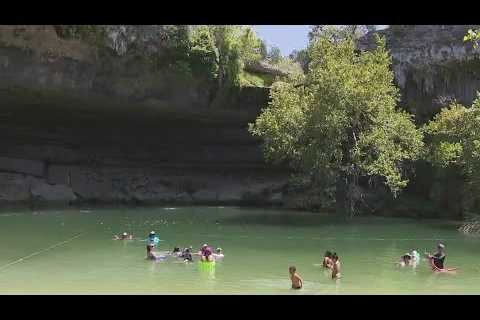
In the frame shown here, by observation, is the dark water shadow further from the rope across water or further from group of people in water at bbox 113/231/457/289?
group of people in water at bbox 113/231/457/289

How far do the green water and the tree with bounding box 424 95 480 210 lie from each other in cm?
214

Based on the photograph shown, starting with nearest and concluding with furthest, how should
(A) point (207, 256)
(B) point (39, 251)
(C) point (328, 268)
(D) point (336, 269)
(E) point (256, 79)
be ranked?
(D) point (336, 269)
(C) point (328, 268)
(A) point (207, 256)
(B) point (39, 251)
(E) point (256, 79)

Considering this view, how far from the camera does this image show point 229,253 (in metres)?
18.1

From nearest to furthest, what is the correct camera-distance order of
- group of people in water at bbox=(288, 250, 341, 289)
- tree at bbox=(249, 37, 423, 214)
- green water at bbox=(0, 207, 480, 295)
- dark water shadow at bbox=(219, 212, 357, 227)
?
group of people in water at bbox=(288, 250, 341, 289) → green water at bbox=(0, 207, 480, 295) → tree at bbox=(249, 37, 423, 214) → dark water shadow at bbox=(219, 212, 357, 227)

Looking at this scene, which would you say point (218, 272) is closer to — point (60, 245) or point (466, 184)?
point (60, 245)

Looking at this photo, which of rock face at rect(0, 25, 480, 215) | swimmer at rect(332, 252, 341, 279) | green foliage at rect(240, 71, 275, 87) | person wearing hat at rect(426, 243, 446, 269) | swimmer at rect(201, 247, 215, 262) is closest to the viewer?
swimmer at rect(332, 252, 341, 279)

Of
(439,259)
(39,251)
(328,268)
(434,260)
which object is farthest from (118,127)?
(439,259)

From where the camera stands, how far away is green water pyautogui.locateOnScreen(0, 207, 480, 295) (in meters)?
13.0

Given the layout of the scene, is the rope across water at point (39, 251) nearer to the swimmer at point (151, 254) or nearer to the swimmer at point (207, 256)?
the swimmer at point (151, 254)

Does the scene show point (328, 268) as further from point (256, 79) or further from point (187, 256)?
point (256, 79)

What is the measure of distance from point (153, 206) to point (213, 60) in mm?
11364

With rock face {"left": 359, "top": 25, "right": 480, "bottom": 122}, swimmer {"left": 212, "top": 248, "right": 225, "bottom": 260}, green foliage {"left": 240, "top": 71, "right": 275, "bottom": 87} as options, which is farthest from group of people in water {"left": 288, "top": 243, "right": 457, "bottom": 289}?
green foliage {"left": 240, "top": 71, "right": 275, "bottom": 87}

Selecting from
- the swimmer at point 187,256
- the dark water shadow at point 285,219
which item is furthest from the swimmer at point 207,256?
the dark water shadow at point 285,219

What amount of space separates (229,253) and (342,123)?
35.4ft
